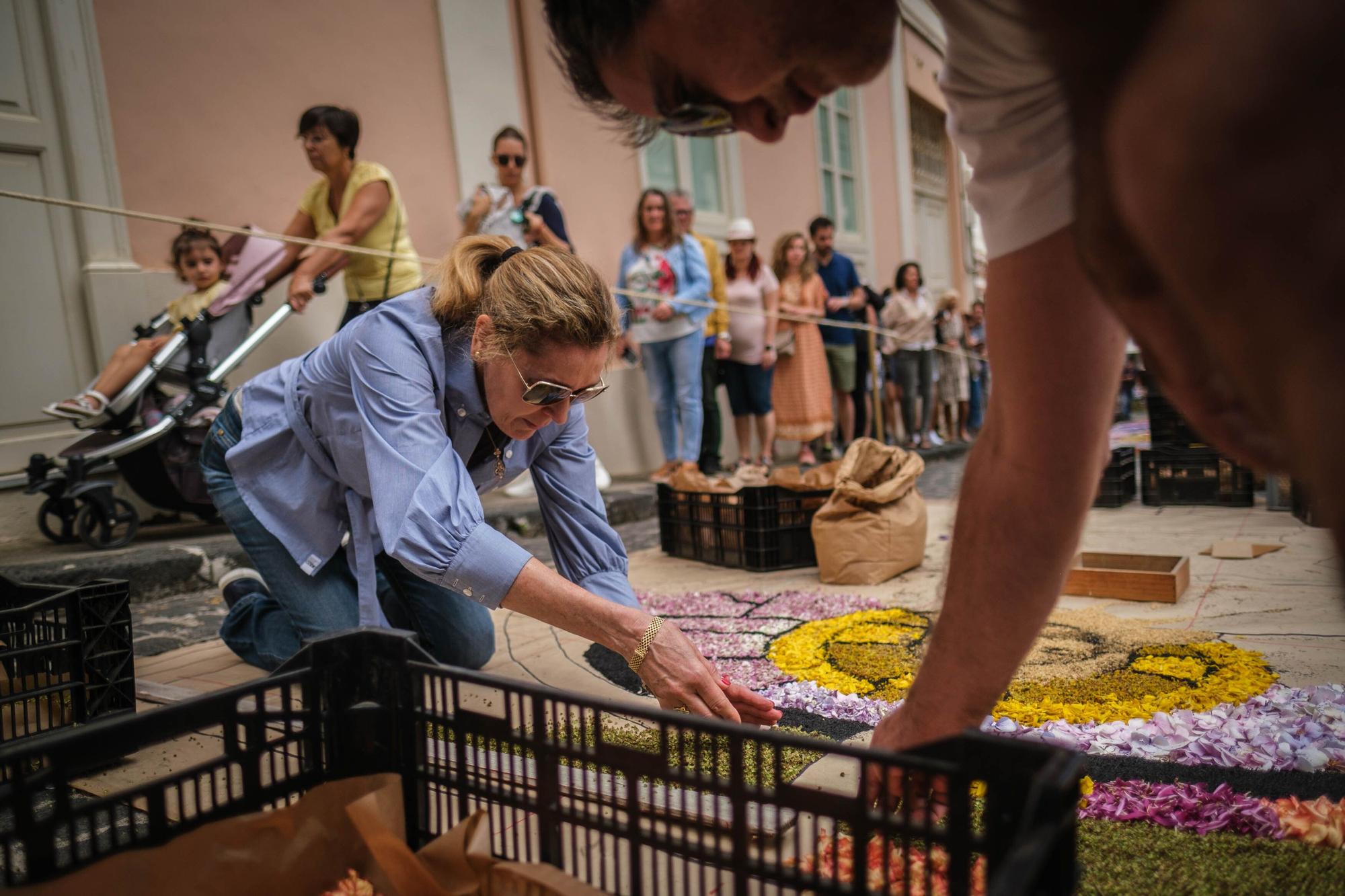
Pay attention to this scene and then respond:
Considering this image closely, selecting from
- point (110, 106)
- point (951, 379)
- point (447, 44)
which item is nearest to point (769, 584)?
point (110, 106)

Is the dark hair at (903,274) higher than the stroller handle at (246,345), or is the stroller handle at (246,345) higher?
the dark hair at (903,274)

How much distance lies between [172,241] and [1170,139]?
15.9 feet

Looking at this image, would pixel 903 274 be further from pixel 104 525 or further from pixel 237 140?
pixel 104 525

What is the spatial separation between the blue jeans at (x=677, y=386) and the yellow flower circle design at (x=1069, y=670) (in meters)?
3.28

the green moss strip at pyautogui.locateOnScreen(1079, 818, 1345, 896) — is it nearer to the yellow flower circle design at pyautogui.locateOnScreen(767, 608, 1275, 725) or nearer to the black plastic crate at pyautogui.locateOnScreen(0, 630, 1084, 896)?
the black plastic crate at pyautogui.locateOnScreen(0, 630, 1084, 896)

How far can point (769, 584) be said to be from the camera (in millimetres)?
3469

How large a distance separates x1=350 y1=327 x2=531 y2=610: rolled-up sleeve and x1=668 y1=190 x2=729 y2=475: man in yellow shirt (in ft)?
14.7

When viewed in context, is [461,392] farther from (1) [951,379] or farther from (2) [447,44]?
(1) [951,379]

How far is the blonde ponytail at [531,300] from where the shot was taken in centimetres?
182

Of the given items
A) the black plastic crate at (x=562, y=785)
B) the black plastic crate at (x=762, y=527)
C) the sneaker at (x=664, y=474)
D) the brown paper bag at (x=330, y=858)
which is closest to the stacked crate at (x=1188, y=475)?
the black plastic crate at (x=762, y=527)

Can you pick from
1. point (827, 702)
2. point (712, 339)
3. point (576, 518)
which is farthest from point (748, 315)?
point (827, 702)

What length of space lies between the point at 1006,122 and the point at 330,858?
126 cm

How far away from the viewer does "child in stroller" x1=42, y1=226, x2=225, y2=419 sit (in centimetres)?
396

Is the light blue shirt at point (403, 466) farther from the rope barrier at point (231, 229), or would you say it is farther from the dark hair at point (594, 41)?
the dark hair at point (594, 41)
